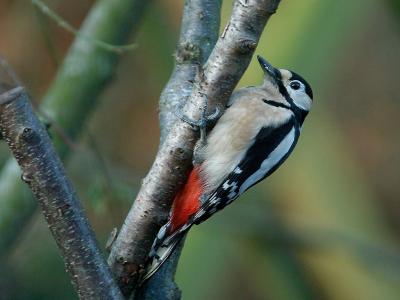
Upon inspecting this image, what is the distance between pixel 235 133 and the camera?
3.13 m

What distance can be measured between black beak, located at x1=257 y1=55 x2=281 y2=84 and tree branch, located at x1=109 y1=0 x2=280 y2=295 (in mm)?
920

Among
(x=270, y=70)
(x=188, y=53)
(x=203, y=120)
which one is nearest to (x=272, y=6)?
(x=203, y=120)

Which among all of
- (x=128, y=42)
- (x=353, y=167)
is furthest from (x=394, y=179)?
(x=128, y=42)

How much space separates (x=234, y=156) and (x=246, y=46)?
0.91 meters

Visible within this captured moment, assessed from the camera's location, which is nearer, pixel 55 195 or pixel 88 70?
pixel 55 195

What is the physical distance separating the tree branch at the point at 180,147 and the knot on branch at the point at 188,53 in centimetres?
58

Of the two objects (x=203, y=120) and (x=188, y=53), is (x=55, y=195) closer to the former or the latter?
(x=203, y=120)

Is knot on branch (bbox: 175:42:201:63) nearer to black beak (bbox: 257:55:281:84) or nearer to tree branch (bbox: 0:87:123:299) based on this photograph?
black beak (bbox: 257:55:281:84)

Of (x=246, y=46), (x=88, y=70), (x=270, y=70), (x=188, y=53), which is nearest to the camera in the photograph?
(x=246, y=46)

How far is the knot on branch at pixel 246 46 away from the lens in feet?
7.58

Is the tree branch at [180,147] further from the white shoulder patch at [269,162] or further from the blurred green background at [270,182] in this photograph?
→ the blurred green background at [270,182]

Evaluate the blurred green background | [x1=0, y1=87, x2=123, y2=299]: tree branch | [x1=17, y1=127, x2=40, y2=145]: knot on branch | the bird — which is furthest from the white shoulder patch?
[x1=17, y1=127, x2=40, y2=145]: knot on branch

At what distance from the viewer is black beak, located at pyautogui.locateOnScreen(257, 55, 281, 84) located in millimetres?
3434

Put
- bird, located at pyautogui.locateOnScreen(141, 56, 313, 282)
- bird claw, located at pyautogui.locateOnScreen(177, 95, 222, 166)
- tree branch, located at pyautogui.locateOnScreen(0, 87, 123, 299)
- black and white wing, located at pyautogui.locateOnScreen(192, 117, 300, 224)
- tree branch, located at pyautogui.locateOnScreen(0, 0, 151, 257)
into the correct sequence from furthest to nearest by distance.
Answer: tree branch, located at pyautogui.locateOnScreen(0, 0, 151, 257), black and white wing, located at pyautogui.locateOnScreen(192, 117, 300, 224), bird, located at pyautogui.locateOnScreen(141, 56, 313, 282), bird claw, located at pyautogui.locateOnScreen(177, 95, 222, 166), tree branch, located at pyautogui.locateOnScreen(0, 87, 123, 299)
